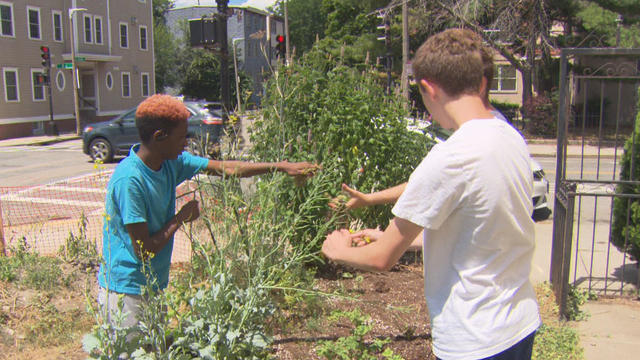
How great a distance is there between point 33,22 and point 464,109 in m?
31.2

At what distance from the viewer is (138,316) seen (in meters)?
2.46

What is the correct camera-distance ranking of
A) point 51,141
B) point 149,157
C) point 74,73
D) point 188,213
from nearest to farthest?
point 149,157 < point 188,213 < point 51,141 < point 74,73

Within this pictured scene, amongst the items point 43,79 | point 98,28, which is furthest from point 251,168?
point 98,28

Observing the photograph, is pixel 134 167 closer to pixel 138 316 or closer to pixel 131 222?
pixel 131 222

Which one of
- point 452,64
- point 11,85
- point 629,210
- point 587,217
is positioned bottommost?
point 587,217

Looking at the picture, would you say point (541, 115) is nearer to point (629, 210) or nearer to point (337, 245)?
point (629, 210)

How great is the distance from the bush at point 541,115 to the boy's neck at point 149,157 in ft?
74.7

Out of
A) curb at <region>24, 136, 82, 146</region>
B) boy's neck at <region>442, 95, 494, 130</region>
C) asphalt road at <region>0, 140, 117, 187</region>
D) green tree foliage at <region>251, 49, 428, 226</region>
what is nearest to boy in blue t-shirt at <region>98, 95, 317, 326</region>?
boy's neck at <region>442, 95, 494, 130</region>

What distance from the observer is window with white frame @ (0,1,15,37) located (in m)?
26.1

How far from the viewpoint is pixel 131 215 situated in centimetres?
240

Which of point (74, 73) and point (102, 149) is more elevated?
point (74, 73)

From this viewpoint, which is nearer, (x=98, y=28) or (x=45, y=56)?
(x=45, y=56)

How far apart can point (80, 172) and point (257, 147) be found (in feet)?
39.6

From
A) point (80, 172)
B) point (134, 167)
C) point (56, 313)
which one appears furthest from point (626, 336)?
point (80, 172)
